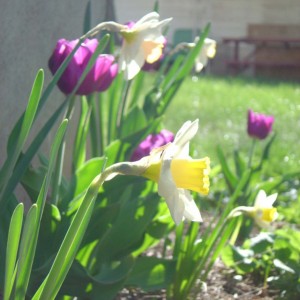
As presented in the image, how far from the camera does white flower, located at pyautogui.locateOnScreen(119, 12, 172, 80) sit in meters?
1.60

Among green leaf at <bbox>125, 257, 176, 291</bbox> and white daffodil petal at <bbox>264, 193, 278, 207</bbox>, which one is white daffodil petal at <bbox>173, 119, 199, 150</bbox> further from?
green leaf at <bbox>125, 257, 176, 291</bbox>

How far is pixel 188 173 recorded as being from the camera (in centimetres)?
114

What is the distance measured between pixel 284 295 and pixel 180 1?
13411 millimetres

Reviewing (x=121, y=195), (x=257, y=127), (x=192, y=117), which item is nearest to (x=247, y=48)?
(x=192, y=117)

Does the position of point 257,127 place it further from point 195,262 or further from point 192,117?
point 192,117

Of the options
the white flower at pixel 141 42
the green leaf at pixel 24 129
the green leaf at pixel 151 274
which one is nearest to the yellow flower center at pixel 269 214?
the green leaf at pixel 151 274

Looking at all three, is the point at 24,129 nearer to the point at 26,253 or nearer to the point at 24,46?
the point at 26,253

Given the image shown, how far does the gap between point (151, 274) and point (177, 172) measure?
0.87 metres

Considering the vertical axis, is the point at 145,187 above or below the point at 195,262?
above

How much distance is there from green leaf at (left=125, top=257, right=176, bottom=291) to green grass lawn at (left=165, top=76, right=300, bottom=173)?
234cm

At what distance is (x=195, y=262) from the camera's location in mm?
2020

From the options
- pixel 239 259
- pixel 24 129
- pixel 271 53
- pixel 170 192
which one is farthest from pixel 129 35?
pixel 271 53

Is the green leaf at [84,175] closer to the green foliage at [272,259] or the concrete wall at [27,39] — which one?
the concrete wall at [27,39]

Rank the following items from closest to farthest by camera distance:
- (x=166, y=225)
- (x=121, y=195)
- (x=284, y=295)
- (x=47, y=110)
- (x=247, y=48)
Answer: (x=121, y=195), (x=166, y=225), (x=284, y=295), (x=47, y=110), (x=247, y=48)
